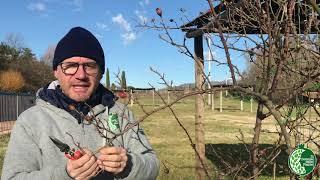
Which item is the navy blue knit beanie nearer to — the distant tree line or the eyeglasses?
the eyeglasses

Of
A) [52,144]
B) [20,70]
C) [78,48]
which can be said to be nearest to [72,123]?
[52,144]

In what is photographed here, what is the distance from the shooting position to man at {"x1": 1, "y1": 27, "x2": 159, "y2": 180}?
7.89 ft

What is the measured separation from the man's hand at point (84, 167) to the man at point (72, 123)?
0.18m

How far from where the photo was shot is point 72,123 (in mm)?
2625

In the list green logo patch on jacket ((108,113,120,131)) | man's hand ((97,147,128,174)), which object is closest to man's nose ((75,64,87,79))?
green logo patch on jacket ((108,113,120,131))

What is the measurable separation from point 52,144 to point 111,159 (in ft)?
1.48

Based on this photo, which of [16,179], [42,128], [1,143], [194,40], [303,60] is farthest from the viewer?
[1,143]

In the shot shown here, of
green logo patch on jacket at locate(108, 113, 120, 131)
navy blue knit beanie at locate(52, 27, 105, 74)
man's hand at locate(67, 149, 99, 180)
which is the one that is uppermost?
navy blue knit beanie at locate(52, 27, 105, 74)

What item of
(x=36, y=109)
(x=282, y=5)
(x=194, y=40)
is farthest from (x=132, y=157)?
(x=194, y=40)

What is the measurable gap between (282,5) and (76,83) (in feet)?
3.48

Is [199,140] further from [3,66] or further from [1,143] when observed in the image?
[3,66]

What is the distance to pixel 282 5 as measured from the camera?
7.72ft

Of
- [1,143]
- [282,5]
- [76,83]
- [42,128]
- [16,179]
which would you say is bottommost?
[1,143]

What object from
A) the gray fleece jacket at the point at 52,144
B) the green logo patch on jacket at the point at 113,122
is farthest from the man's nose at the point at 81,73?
the green logo patch on jacket at the point at 113,122
